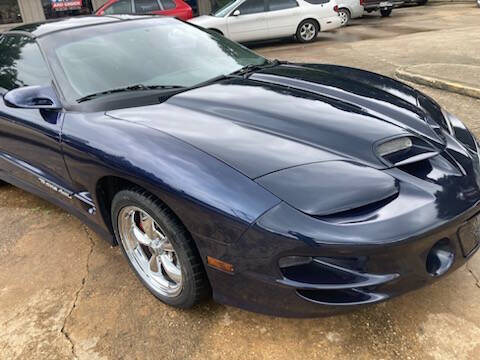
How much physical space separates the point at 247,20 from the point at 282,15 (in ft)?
3.05

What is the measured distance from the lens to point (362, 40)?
10.7m

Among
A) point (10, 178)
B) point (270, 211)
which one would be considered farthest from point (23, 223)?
point (270, 211)

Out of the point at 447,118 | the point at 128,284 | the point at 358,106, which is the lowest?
the point at 128,284

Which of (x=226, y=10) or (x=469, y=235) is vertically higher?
(x=226, y=10)

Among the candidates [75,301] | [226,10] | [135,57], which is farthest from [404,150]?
[226,10]

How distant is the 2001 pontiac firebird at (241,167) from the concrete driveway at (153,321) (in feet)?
0.59

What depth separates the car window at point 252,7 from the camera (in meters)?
10.7

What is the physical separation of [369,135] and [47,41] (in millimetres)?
2257

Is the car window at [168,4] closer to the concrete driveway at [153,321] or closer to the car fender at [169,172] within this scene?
the concrete driveway at [153,321]

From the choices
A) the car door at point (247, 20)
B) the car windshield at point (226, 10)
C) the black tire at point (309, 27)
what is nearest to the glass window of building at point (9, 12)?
the car windshield at point (226, 10)

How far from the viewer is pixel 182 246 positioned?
6.46 ft

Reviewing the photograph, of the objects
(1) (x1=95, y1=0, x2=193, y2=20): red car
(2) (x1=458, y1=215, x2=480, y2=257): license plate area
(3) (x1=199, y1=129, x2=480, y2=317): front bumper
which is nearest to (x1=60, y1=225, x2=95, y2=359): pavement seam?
(3) (x1=199, y1=129, x2=480, y2=317): front bumper

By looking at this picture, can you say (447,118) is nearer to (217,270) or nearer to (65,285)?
(217,270)

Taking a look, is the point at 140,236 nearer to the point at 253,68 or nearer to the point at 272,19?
the point at 253,68
